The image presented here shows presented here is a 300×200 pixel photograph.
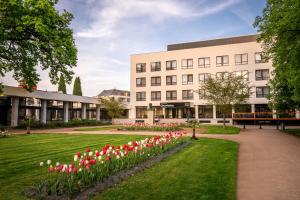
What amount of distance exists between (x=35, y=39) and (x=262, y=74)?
138 feet

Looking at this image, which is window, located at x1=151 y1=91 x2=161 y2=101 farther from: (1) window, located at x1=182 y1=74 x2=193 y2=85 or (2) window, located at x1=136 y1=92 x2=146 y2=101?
(1) window, located at x1=182 y1=74 x2=193 y2=85

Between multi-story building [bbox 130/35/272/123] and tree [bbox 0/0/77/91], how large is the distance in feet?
Answer: 105

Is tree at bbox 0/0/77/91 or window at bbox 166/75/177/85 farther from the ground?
window at bbox 166/75/177/85

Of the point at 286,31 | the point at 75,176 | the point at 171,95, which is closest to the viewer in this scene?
the point at 75,176

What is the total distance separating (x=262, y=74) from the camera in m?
43.3

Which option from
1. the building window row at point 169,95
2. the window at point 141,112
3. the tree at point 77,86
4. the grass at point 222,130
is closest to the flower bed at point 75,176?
the grass at point 222,130

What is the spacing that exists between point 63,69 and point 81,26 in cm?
558

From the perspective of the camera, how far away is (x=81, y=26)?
16.3m

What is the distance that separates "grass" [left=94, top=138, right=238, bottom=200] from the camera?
557 centimetres

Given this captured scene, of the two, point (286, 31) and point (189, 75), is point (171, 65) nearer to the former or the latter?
point (189, 75)

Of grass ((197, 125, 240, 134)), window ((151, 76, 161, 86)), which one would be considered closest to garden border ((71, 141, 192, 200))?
grass ((197, 125, 240, 134))

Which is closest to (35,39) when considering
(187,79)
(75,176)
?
(75,176)

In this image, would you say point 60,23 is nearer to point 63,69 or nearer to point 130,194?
point 63,69

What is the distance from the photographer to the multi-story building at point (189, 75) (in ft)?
143
